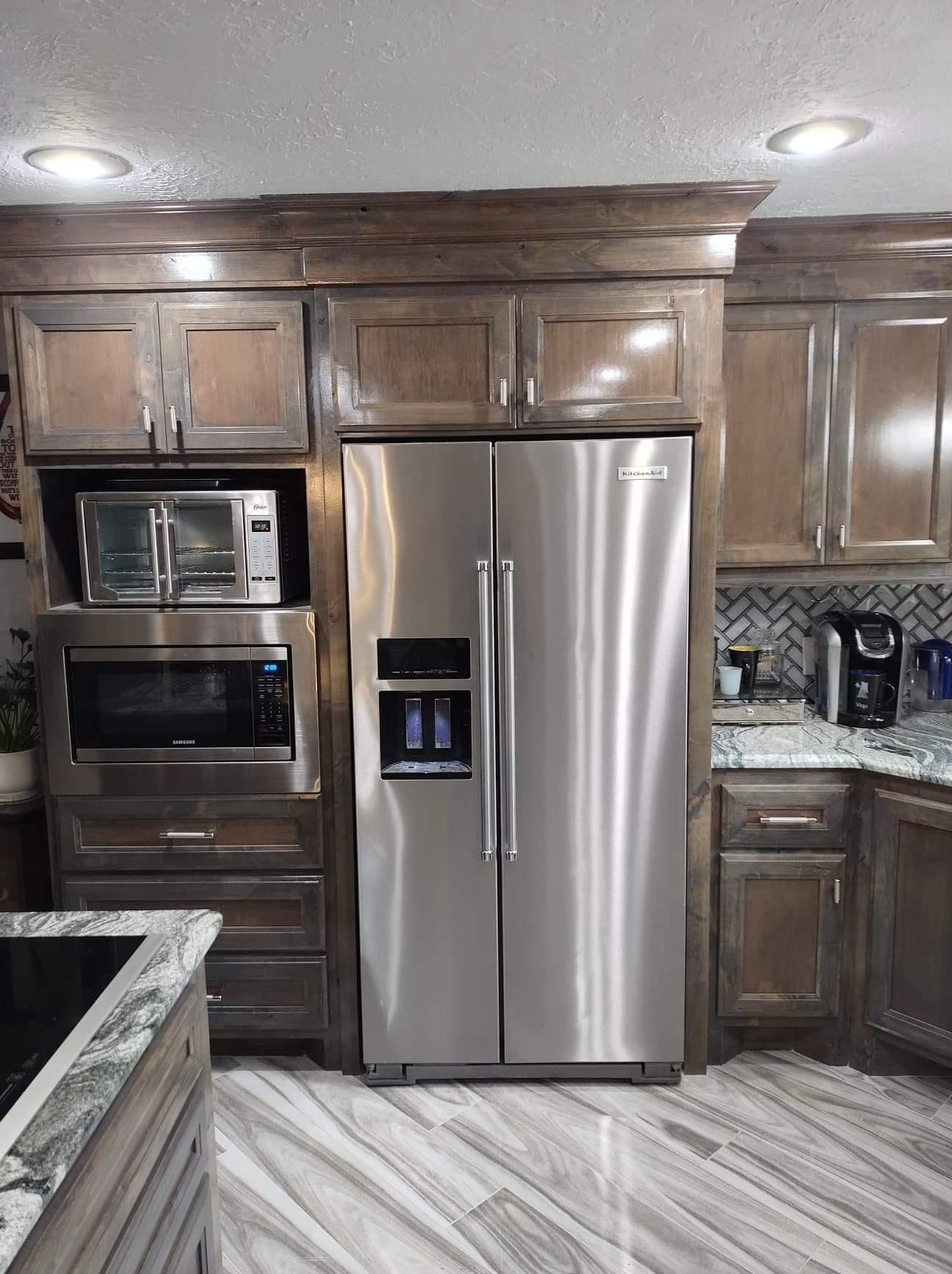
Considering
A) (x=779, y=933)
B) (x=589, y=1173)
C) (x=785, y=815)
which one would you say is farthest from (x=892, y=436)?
(x=589, y=1173)

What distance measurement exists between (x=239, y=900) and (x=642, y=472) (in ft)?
5.45

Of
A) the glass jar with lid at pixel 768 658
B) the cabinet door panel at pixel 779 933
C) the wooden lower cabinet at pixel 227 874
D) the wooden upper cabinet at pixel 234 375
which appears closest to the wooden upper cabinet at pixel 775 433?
the glass jar with lid at pixel 768 658

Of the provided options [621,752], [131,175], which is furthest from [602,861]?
[131,175]

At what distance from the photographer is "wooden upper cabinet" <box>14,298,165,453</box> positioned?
234 centimetres

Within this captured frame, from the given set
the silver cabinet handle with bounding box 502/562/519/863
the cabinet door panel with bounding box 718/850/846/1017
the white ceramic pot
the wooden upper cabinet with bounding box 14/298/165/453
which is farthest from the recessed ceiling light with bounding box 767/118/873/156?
the white ceramic pot

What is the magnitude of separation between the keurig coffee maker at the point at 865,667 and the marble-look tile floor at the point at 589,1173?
107cm

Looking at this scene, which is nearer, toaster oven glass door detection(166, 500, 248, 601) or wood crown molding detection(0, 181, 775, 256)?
wood crown molding detection(0, 181, 775, 256)

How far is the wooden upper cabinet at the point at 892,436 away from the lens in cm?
257

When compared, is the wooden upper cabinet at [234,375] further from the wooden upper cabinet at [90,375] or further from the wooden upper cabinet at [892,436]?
the wooden upper cabinet at [892,436]

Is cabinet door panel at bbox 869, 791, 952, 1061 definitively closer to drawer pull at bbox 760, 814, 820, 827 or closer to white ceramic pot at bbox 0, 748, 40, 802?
drawer pull at bbox 760, 814, 820, 827

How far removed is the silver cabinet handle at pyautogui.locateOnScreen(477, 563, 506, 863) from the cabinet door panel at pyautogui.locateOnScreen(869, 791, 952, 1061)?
43.2 inches

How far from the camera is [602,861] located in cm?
244

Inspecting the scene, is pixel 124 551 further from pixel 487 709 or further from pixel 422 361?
pixel 487 709

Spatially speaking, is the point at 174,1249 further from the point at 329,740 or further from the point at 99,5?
the point at 99,5
